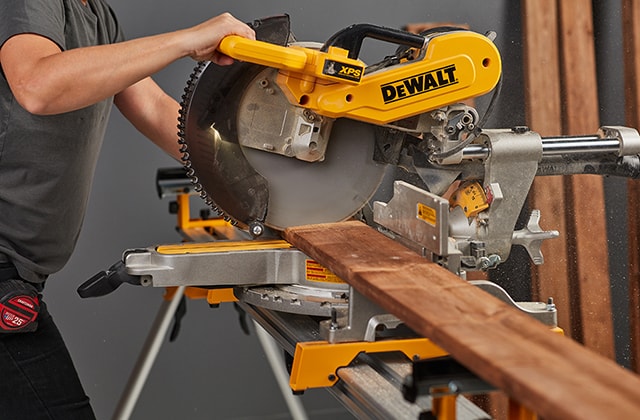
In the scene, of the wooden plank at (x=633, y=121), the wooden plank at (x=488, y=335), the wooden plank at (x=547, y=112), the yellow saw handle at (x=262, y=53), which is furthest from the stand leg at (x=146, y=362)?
the wooden plank at (x=633, y=121)

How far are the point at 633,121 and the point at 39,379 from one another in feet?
7.09

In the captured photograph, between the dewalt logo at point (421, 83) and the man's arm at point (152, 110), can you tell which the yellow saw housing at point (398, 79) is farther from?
the man's arm at point (152, 110)

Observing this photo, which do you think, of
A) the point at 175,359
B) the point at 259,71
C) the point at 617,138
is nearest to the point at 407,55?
the point at 259,71

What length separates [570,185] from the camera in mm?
3398

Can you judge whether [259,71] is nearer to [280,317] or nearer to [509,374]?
[280,317]

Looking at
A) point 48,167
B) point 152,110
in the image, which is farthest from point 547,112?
point 48,167

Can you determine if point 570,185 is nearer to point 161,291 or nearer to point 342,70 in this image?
point 161,291

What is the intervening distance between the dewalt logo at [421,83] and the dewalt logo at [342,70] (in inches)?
2.3

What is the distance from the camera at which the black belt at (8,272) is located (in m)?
2.21

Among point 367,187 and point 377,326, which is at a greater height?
point 367,187

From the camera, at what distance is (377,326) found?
183 cm

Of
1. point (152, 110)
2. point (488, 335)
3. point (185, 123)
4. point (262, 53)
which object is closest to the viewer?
point (488, 335)

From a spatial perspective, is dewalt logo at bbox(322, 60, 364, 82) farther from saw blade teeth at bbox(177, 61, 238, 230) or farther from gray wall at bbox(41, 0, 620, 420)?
gray wall at bbox(41, 0, 620, 420)

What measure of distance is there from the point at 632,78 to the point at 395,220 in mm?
1753
